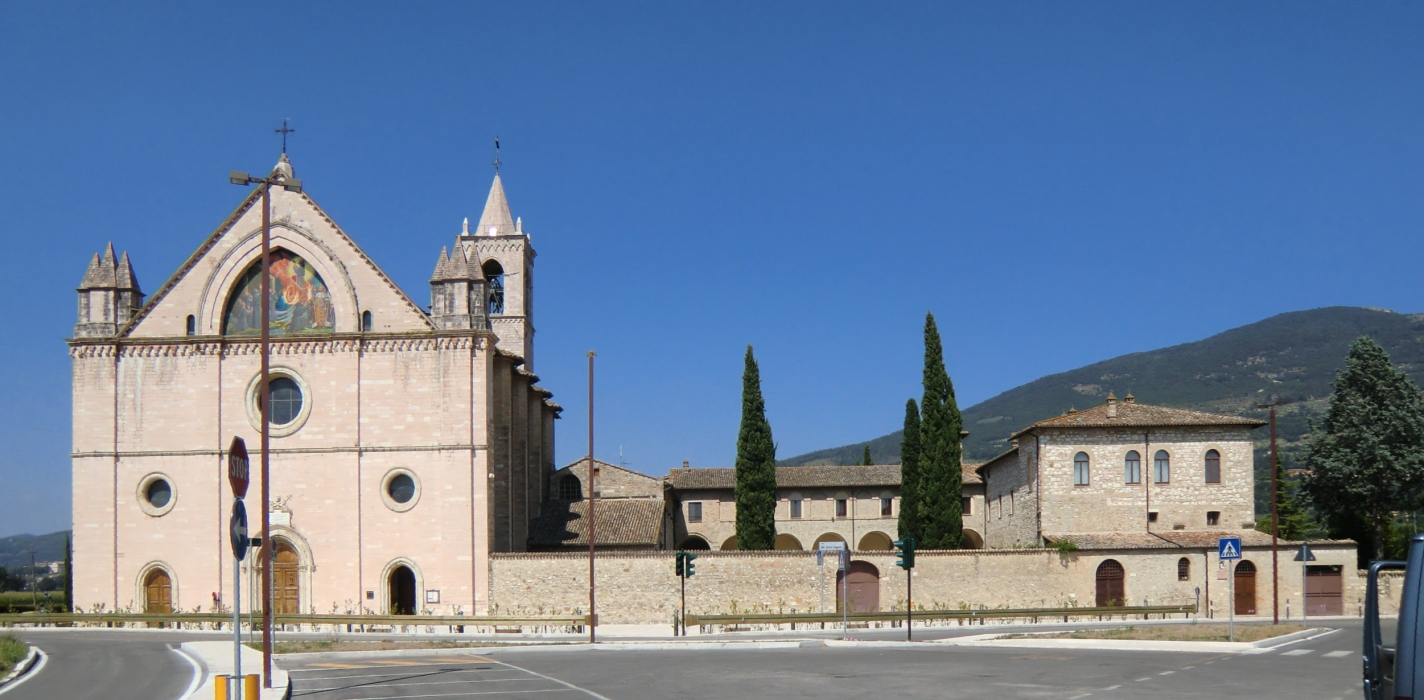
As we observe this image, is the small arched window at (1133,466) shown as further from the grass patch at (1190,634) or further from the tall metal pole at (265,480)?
the tall metal pole at (265,480)

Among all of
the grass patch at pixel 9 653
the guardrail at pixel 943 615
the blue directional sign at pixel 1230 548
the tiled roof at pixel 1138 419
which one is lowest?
the guardrail at pixel 943 615

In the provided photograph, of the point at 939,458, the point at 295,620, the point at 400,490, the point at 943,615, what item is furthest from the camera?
the point at 939,458

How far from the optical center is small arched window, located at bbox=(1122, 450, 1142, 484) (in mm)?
51000

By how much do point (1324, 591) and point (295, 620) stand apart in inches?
1487

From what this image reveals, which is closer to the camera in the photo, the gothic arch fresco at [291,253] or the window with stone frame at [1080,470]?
the gothic arch fresco at [291,253]

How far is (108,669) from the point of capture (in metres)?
27.6

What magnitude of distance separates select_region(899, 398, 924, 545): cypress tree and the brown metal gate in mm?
14856

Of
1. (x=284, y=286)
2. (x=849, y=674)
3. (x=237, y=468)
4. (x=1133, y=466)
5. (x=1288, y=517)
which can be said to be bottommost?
(x=1288, y=517)

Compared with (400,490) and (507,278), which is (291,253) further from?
(507,278)

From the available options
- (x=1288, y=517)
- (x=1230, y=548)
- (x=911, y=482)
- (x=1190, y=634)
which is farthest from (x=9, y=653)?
(x=1288, y=517)

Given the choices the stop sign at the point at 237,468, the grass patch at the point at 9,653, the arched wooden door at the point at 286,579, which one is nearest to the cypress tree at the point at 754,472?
→ the arched wooden door at the point at 286,579

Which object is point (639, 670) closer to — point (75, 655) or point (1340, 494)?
point (75, 655)

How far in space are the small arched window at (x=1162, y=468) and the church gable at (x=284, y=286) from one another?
1153 inches

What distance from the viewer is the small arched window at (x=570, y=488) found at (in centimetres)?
6431
